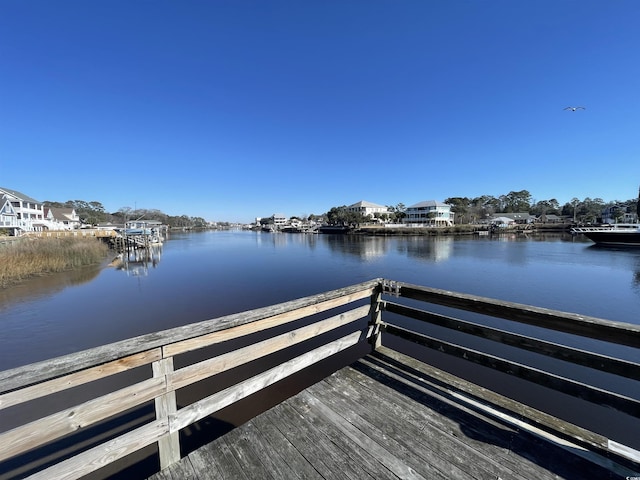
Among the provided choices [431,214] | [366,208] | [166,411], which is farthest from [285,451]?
[366,208]

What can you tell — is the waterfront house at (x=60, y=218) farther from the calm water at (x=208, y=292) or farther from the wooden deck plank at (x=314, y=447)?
the wooden deck plank at (x=314, y=447)

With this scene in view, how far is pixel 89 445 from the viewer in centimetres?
362

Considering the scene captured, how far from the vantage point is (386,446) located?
81.8 inches

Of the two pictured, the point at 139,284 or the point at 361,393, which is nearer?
the point at 361,393

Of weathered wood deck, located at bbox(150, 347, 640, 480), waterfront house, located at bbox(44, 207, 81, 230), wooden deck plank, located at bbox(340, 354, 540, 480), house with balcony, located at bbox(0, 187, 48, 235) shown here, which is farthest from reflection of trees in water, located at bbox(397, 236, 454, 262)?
waterfront house, located at bbox(44, 207, 81, 230)

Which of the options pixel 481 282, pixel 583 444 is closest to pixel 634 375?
pixel 583 444

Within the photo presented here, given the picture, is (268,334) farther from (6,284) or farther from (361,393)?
(6,284)

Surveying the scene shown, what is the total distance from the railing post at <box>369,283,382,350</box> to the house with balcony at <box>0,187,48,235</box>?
163ft

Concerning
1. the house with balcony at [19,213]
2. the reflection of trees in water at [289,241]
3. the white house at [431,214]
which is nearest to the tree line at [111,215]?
the house with balcony at [19,213]

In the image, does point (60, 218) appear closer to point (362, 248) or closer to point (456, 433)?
point (362, 248)

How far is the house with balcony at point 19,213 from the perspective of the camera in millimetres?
36312

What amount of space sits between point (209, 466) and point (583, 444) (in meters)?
2.71

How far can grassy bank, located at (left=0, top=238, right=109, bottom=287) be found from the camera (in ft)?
48.9

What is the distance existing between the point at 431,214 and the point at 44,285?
75.4 meters
